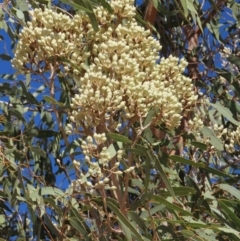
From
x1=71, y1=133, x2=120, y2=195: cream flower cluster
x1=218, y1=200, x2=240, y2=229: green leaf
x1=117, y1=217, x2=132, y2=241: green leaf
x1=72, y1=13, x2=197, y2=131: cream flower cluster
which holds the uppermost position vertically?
x1=72, y1=13, x2=197, y2=131: cream flower cluster

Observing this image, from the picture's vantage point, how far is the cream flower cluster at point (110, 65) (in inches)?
72.4

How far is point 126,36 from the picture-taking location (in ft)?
6.72

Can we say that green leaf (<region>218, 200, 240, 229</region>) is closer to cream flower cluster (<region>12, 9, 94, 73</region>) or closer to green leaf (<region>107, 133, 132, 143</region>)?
green leaf (<region>107, 133, 132, 143</region>)

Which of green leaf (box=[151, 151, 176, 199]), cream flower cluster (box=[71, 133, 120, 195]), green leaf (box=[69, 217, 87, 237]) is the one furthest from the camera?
green leaf (box=[69, 217, 87, 237])

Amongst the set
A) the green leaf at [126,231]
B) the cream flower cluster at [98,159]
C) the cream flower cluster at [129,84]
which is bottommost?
the green leaf at [126,231]

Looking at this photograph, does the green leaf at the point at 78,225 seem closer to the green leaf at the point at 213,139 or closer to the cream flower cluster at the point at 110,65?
the cream flower cluster at the point at 110,65

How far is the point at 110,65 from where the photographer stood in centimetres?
192

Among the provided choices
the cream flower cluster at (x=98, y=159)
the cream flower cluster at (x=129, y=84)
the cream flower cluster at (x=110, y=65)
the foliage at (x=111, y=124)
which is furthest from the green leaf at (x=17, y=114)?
the cream flower cluster at (x=98, y=159)

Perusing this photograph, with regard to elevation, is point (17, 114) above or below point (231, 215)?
above

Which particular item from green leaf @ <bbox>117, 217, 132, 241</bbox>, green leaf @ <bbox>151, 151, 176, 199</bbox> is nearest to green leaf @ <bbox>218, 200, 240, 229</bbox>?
green leaf @ <bbox>151, 151, 176, 199</bbox>

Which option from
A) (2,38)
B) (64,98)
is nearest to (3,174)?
(64,98)

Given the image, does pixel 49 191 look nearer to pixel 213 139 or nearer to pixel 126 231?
pixel 126 231

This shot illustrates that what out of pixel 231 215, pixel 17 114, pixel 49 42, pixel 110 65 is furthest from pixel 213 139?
pixel 17 114

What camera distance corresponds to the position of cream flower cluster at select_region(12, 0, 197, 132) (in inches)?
72.4
